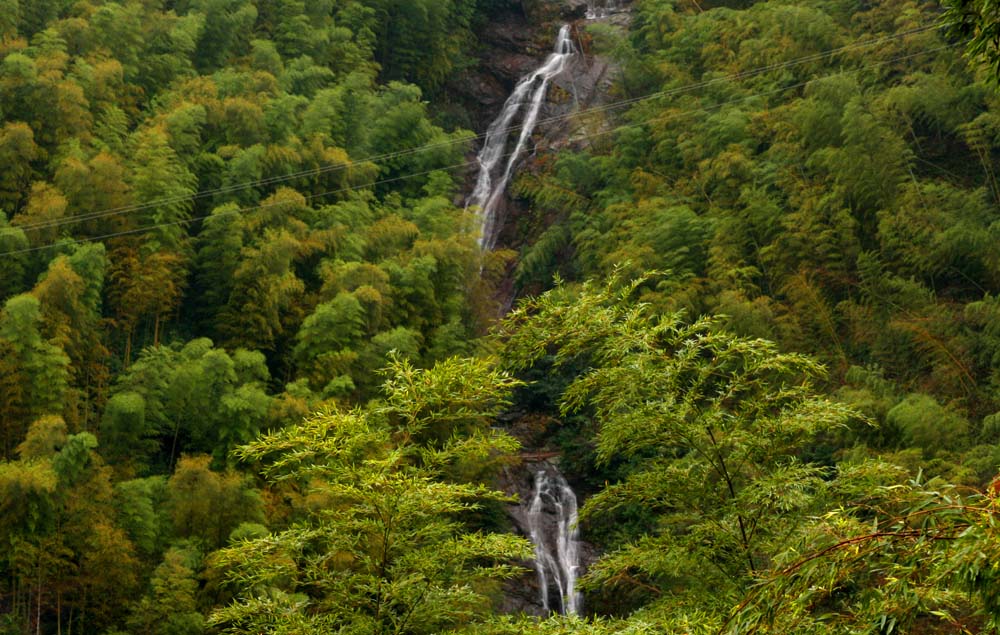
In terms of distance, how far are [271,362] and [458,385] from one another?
9863mm

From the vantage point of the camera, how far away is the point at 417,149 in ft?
67.3

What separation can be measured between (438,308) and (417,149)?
5.40m

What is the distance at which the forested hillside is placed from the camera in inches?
218

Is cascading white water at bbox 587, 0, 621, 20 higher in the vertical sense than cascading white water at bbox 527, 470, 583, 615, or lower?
higher

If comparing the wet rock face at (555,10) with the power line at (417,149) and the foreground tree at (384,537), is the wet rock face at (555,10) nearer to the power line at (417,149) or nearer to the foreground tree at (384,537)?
the power line at (417,149)

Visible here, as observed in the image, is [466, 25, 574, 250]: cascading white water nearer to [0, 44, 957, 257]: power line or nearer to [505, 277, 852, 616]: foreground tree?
[0, 44, 957, 257]: power line

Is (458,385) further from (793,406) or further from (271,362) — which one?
(271,362)

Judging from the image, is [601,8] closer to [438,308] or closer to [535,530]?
[438,308]

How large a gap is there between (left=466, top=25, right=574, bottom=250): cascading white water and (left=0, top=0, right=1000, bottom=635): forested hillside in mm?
661

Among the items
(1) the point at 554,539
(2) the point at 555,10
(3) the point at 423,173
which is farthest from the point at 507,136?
(1) the point at 554,539

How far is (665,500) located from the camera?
5.71 m

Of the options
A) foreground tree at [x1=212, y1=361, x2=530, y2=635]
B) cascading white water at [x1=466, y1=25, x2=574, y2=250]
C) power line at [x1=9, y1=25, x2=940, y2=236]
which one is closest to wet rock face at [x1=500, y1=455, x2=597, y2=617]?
power line at [x1=9, y1=25, x2=940, y2=236]

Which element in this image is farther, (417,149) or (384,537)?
(417,149)

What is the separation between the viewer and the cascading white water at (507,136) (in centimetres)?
2245
